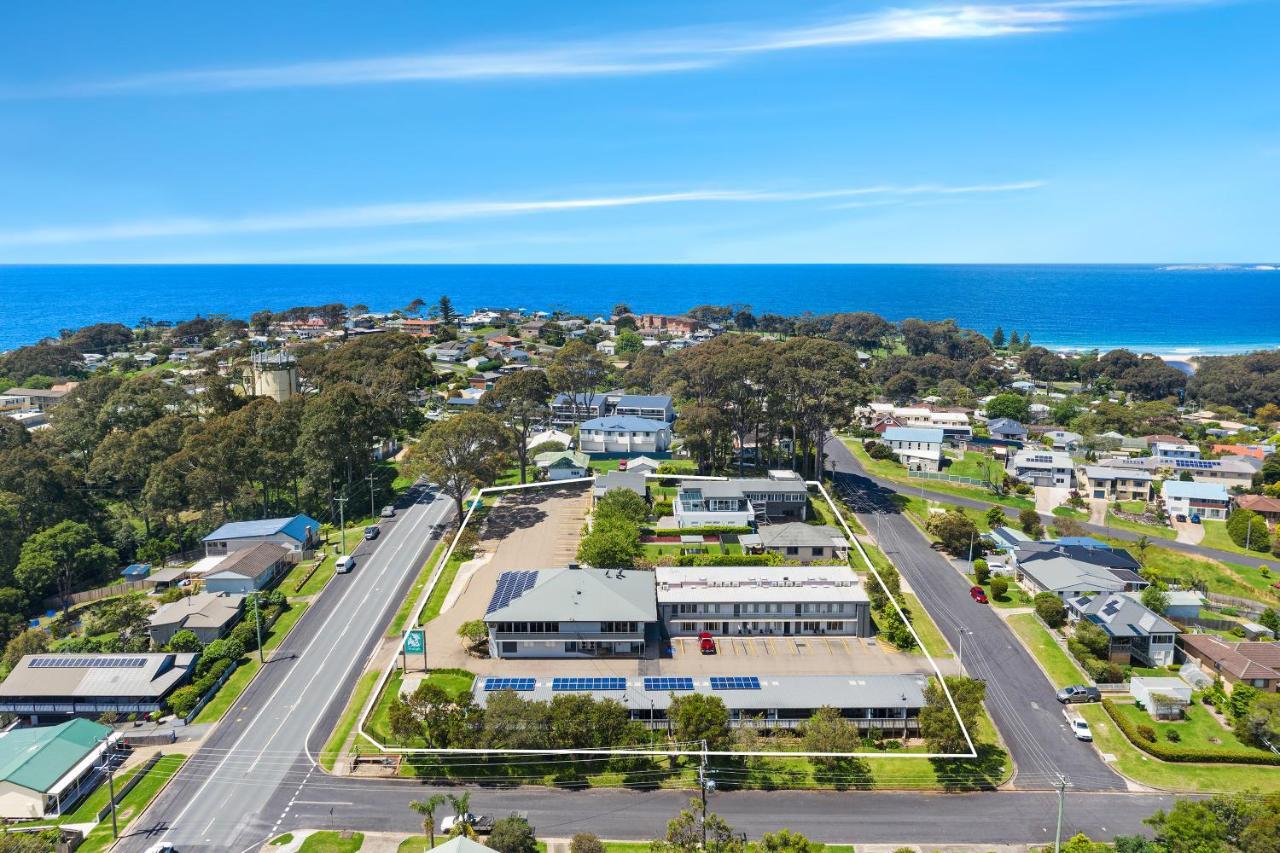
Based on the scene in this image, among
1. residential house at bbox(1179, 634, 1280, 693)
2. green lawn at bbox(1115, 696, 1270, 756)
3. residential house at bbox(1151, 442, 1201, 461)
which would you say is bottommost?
green lawn at bbox(1115, 696, 1270, 756)

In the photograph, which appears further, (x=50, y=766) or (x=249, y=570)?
(x=249, y=570)

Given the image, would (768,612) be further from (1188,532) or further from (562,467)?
(1188,532)

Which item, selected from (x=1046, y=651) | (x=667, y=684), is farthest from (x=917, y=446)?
(x=667, y=684)

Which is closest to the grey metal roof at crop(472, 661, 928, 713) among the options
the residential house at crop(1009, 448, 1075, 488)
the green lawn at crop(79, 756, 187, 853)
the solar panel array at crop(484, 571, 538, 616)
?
the solar panel array at crop(484, 571, 538, 616)

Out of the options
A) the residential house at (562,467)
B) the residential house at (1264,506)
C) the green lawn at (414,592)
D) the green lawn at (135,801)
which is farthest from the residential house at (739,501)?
the residential house at (1264,506)

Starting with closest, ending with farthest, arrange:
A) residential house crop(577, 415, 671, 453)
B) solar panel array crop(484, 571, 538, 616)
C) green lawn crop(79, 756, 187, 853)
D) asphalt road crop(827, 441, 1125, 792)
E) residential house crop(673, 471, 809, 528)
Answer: green lawn crop(79, 756, 187, 853) → asphalt road crop(827, 441, 1125, 792) → solar panel array crop(484, 571, 538, 616) → residential house crop(673, 471, 809, 528) → residential house crop(577, 415, 671, 453)

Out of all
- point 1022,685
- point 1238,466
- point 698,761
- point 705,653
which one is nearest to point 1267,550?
point 1238,466

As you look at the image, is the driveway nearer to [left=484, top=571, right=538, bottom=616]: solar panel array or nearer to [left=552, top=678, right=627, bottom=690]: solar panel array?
[left=552, top=678, right=627, bottom=690]: solar panel array
